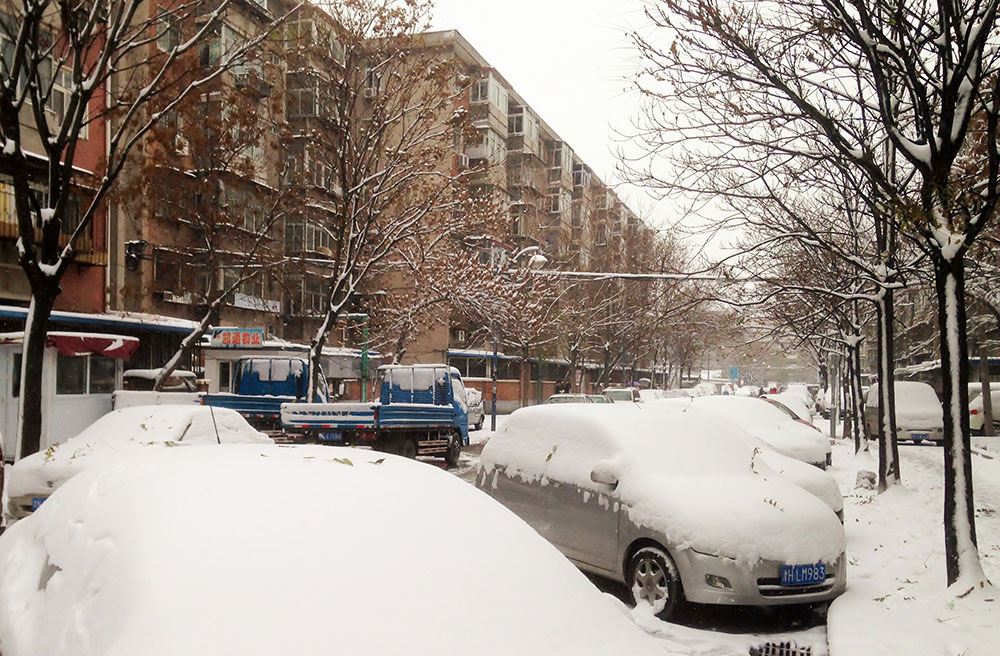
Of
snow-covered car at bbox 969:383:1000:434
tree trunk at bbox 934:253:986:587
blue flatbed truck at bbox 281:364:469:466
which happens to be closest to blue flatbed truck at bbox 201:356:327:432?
blue flatbed truck at bbox 281:364:469:466

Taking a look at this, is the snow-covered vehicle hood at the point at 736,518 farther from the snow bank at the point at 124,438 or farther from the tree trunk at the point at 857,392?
the tree trunk at the point at 857,392

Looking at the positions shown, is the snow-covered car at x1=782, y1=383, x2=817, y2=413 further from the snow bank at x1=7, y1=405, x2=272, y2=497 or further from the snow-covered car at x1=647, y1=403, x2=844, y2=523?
the snow bank at x1=7, y1=405, x2=272, y2=497

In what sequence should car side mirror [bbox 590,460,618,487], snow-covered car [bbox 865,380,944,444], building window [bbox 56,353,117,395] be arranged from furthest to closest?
snow-covered car [bbox 865,380,944,444], building window [bbox 56,353,117,395], car side mirror [bbox 590,460,618,487]

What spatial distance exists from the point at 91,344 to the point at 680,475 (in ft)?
48.2

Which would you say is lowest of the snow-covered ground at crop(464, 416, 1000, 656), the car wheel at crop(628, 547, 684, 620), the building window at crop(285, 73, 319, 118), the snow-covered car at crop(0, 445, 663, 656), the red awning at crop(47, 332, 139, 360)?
the snow-covered ground at crop(464, 416, 1000, 656)

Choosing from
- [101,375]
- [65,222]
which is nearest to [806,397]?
[65,222]

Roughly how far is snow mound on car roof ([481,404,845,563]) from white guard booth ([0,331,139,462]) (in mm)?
11944

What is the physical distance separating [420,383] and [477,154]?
31.5 metres

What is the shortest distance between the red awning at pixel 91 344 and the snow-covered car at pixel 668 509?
1220cm

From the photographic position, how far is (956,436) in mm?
7160

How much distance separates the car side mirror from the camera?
7.44m

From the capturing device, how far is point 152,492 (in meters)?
3.29

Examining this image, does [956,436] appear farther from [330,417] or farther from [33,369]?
[330,417]

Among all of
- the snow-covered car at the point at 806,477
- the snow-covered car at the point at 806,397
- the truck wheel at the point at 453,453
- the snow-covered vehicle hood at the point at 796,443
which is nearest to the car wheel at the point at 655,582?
the snow-covered car at the point at 806,477
